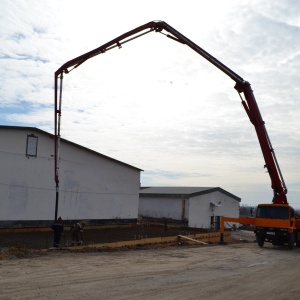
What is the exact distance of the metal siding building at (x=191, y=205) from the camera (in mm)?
42906

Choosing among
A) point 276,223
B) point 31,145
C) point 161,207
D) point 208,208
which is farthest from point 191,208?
point 31,145

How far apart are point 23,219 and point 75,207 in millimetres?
4744

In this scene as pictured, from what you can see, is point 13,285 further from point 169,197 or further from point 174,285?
point 169,197

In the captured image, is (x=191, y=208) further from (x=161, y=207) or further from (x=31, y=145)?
(x=31, y=145)

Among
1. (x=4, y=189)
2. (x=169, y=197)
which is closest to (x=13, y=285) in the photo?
(x=4, y=189)

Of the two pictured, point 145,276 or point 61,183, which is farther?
point 61,183

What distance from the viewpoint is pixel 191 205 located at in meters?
42.7

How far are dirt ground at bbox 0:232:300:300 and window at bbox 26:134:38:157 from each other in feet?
38.4

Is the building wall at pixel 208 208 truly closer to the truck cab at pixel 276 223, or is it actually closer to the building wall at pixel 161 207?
the building wall at pixel 161 207

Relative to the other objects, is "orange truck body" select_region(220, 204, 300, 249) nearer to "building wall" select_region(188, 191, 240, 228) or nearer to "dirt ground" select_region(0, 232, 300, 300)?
"dirt ground" select_region(0, 232, 300, 300)

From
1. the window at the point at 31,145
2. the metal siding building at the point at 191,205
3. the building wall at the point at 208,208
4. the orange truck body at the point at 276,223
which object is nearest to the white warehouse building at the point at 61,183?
the window at the point at 31,145

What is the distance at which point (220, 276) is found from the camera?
13422mm

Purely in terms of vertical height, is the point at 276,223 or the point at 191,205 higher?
the point at 191,205

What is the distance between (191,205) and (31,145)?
20.0 metres
